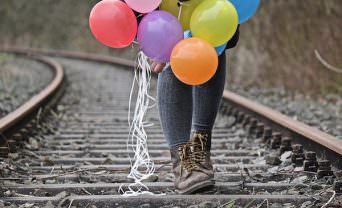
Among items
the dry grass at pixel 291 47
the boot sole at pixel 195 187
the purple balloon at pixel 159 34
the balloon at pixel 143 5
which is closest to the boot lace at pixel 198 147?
the boot sole at pixel 195 187

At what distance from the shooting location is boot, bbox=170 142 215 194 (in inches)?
105

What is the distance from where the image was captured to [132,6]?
238 centimetres

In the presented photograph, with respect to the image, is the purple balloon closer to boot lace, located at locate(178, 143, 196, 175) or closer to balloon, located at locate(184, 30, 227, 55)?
balloon, located at locate(184, 30, 227, 55)

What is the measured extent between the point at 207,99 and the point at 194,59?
19.9 inches

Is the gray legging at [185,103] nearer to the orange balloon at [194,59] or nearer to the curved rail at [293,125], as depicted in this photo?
the orange balloon at [194,59]

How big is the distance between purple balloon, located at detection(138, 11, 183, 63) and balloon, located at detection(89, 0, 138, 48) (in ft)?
0.16

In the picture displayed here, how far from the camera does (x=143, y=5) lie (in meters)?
2.35

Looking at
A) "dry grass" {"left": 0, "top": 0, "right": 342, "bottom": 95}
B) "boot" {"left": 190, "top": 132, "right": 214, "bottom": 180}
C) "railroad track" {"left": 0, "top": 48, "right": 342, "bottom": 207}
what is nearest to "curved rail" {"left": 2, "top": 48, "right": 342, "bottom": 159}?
"railroad track" {"left": 0, "top": 48, "right": 342, "bottom": 207}

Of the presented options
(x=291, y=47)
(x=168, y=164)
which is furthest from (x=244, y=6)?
(x=291, y=47)

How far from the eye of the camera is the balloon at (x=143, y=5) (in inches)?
92.0

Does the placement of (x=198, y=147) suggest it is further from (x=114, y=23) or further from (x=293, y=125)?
(x=293, y=125)

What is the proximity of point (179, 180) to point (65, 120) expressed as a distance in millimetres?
3057

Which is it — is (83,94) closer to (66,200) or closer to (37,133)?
(37,133)

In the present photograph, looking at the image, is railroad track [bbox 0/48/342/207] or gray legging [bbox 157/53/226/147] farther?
gray legging [bbox 157/53/226/147]
